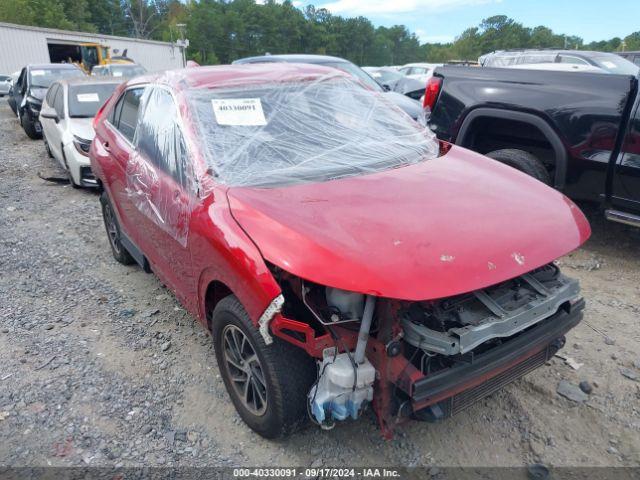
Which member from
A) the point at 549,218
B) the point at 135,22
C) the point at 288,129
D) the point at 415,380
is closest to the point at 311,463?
the point at 415,380

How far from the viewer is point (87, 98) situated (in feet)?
25.0

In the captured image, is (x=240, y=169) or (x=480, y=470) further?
(x=240, y=169)

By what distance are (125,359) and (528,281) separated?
251 cm

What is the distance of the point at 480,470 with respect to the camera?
231cm

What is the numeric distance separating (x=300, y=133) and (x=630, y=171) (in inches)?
106

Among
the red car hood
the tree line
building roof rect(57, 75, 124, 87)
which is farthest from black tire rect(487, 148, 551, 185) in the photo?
the tree line

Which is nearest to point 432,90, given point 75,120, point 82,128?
point 82,128

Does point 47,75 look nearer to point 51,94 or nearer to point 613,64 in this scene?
point 51,94

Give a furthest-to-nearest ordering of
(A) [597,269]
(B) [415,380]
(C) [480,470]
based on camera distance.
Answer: (A) [597,269]
(C) [480,470]
(B) [415,380]

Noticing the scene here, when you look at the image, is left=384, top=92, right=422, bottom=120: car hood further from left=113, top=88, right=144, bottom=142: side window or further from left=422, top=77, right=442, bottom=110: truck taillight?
left=113, top=88, right=144, bottom=142: side window

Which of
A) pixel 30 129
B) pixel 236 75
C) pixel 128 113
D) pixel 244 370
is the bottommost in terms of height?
pixel 30 129

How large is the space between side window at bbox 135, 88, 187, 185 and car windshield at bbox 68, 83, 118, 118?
4.59 m

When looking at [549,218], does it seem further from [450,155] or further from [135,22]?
[135,22]

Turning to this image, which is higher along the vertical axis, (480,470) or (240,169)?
(240,169)
